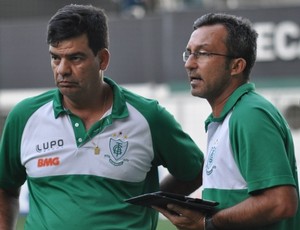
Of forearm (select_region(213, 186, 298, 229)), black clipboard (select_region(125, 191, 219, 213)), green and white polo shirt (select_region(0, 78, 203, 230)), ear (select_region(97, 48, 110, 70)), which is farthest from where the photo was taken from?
ear (select_region(97, 48, 110, 70))

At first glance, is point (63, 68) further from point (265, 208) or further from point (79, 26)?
point (265, 208)

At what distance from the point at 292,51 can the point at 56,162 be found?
9380mm

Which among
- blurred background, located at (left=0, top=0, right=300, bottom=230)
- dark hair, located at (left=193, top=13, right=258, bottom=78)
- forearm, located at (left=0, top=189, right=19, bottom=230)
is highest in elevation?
dark hair, located at (left=193, top=13, right=258, bottom=78)

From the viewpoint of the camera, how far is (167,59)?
14.1m

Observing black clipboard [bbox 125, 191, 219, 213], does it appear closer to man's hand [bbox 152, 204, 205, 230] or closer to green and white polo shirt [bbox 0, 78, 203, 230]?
man's hand [bbox 152, 204, 205, 230]

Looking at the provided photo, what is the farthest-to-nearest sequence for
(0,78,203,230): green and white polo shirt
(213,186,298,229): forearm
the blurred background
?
the blurred background, (0,78,203,230): green and white polo shirt, (213,186,298,229): forearm

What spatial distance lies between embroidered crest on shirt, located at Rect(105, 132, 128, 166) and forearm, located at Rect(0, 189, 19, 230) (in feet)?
2.13

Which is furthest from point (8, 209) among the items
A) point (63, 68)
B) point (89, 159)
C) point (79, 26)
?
point (79, 26)

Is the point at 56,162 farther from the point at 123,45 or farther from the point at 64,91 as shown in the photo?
the point at 123,45

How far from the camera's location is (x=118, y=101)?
484cm

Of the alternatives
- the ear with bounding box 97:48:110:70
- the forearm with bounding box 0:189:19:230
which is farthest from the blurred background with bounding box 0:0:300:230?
the ear with bounding box 97:48:110:70

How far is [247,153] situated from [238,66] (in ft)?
1.59

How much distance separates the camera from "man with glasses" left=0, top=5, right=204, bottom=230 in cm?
466

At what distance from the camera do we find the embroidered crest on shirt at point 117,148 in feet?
15.5
